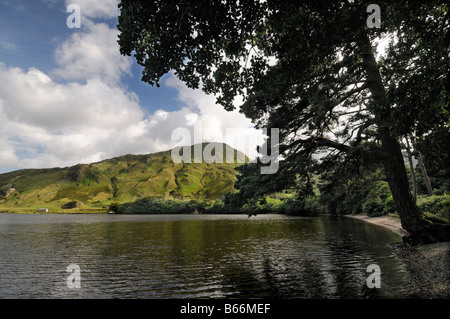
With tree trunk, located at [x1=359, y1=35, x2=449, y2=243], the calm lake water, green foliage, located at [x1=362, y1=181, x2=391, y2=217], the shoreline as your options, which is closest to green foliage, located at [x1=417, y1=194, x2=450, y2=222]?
the shoreline

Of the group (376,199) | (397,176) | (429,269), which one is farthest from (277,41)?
(376,199)

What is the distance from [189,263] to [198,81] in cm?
1518

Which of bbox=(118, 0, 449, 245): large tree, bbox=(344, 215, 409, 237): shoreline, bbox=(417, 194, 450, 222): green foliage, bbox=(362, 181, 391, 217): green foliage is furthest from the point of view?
bbox=(362, 181, 391, 217): green foliage

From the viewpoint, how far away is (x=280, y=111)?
16.8 meters

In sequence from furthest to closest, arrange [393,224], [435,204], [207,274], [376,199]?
1. [376,199]
2. [393,224]
3. [435,204]
4. [207,274]

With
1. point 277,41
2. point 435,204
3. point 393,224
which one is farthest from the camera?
point 393,224

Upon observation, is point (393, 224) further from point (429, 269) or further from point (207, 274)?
point (207, 274)

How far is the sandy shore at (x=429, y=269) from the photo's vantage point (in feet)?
30.2

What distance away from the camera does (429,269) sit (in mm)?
12172

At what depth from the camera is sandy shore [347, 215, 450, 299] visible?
30.2 ft

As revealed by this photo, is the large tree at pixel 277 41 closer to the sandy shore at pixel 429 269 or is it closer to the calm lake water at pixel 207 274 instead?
the sandy shore at pixel 429 269

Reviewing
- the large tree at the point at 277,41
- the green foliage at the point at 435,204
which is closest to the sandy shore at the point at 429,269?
the large tree at the point at 277,41

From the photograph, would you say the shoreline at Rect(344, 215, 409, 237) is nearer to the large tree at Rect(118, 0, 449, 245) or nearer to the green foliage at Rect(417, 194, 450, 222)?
the green foliage at Rect(417, 194, 450, 222)

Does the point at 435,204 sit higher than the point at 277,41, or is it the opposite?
the point at 277,41
